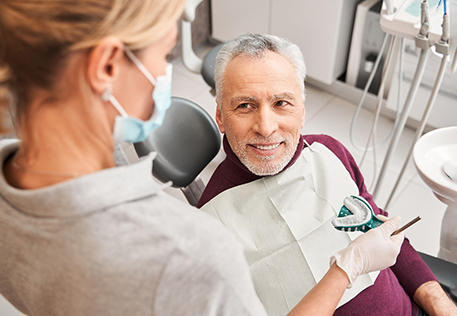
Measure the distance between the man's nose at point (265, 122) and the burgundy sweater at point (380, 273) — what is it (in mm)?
138

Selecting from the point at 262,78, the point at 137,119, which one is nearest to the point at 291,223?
the point at 262,78

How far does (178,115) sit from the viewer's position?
153 centimetres

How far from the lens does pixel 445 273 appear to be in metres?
1.31

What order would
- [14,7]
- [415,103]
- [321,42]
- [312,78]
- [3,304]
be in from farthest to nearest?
[312,78] → [321,42] → [415,103] → [3,304] → [14,7]

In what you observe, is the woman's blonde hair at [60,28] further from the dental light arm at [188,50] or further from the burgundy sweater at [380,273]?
the dental light arm at [188,50]

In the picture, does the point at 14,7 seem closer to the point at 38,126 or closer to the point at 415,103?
the point at 38,126

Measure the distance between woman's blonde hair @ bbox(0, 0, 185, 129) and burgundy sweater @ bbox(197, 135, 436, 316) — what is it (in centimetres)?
80

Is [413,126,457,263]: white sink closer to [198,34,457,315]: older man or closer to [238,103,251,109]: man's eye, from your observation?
[198,34,457,315]: older man

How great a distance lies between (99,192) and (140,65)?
0.66 feet

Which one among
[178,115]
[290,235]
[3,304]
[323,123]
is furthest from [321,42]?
[3,304]

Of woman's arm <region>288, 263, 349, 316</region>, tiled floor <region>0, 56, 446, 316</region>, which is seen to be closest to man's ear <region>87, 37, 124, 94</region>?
woman's arm <region>288, 263, 349, 316</region>

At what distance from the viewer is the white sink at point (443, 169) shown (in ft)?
4.23

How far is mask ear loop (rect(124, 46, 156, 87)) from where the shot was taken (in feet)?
2.00

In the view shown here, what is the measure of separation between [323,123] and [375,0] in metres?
0.81
